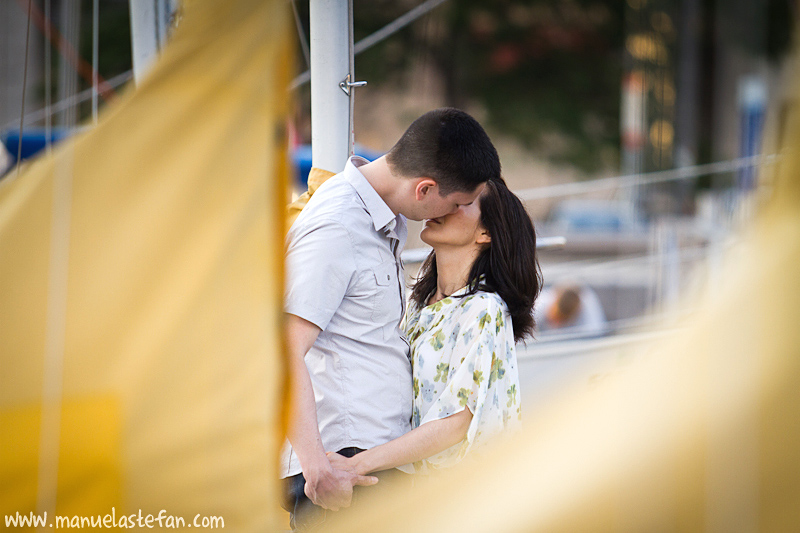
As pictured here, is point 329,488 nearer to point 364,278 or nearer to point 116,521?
point 364,278

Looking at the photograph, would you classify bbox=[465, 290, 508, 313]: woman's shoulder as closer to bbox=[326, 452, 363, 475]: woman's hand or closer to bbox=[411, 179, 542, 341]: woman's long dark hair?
bbox=[411, 179, 542, 341]: woman's long dark hair

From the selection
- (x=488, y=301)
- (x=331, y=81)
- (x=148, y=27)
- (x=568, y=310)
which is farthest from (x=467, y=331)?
(x=568, y=310)

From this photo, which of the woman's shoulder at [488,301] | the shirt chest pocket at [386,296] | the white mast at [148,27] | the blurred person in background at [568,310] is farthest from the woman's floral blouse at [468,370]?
the blurred person in background at [568,310]

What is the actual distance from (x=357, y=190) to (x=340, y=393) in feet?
1.67

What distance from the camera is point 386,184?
1865 mm

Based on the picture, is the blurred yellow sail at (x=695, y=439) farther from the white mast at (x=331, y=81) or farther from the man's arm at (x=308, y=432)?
the white mast at (x=331, y=81)

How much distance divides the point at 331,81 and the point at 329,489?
131cm

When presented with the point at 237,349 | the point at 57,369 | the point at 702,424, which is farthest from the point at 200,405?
the point at 702,424

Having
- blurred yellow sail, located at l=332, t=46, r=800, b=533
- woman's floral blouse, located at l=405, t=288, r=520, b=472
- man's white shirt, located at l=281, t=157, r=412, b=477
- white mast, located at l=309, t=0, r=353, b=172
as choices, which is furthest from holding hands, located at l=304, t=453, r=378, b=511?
white mast, located at l=309, t=0, r=353, b=172

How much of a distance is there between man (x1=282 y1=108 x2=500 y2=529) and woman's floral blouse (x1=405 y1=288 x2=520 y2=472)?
61 millimetres

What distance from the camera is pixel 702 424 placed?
1.12 m

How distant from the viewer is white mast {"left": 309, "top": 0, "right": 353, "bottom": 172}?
2285 mm

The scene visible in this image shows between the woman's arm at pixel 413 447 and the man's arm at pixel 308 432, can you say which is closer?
the man's arm at pixel 308 432

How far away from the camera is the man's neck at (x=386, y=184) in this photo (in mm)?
1865
